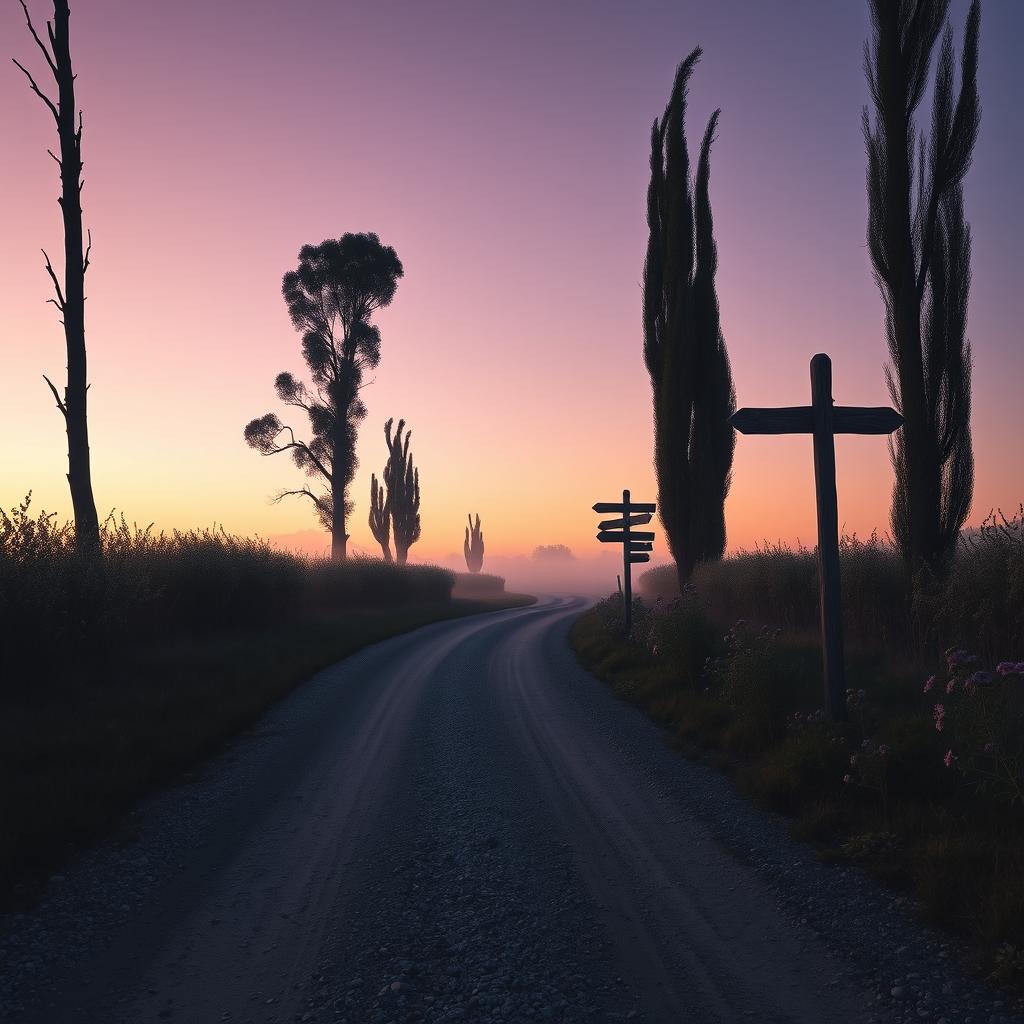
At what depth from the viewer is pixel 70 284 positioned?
1497 centimetres

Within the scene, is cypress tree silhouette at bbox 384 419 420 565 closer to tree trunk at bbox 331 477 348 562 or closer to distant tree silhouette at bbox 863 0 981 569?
tree trunk at bbox 331 477 348 562

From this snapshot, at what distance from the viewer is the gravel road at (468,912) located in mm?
3559

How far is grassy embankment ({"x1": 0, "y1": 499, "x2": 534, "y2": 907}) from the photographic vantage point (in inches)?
252

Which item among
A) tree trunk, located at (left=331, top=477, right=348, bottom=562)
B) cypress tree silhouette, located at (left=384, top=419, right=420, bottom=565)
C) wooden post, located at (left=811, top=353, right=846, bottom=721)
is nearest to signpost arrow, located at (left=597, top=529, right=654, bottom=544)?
wooden post, located at (left=811, top=353, right=846, bottom=721)

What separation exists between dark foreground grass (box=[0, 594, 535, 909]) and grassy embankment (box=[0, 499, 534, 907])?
0.02 metres

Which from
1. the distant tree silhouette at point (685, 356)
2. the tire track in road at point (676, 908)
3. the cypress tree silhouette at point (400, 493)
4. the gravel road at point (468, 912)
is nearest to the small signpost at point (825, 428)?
the gravel road at point (468, 912)

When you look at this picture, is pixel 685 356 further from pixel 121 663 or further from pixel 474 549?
pixel 474 549

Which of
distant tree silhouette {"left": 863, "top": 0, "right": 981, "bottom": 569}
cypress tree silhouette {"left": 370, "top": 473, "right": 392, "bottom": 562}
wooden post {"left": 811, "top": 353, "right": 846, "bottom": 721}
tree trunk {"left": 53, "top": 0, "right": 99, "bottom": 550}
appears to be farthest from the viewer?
cypress tree silhouette {"left": 370, "top": 473, "right": 392, "bottom": 562}

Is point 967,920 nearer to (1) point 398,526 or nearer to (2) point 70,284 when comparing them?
(2) point 70,284

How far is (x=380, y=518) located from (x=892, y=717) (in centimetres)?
4736

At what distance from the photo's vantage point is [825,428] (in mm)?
8312

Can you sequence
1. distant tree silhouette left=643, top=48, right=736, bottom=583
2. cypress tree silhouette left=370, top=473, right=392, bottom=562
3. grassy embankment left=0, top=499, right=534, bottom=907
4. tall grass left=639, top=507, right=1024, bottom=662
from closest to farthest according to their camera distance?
1. grassy embankment left=0, top=499, right=534, bottom=907
2. tall grass left=639, top=507, right=1024, bottom=662
3. distant tree silhouette left=643, top=48, right=736, bottom=583
4. cypress tree silhouette left=370, top=473, right=392, bottom=562

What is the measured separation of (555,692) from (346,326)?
28.3 meters

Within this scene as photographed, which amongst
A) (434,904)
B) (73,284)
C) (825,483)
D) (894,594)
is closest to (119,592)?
(73,284)
